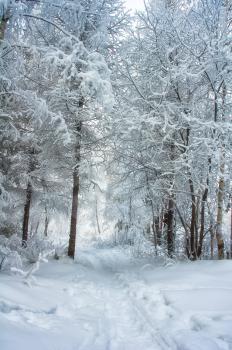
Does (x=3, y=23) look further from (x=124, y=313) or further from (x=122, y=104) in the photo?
(x=124, y=313)

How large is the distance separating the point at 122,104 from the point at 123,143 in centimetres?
151


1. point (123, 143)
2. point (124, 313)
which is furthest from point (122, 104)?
point (124, 313)

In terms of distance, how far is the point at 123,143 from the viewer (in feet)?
40.8

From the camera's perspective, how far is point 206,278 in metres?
8.62

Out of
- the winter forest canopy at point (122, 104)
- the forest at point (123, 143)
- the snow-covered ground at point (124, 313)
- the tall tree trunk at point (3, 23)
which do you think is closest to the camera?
the snow-covered ground at point (124, 313)

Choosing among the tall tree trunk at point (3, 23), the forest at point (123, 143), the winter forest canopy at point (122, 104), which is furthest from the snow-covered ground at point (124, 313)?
the tall tree trunk at point (3, 23)

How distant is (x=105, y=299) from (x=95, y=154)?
7.38 m

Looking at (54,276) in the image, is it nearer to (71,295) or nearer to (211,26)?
(71,295)

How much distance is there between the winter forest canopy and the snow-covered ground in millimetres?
2175

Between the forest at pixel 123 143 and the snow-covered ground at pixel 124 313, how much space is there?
0.04m

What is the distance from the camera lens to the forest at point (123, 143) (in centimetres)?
599

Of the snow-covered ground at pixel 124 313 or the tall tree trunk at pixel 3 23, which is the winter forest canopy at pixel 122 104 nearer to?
the tall tree trunk at pixel 3 23

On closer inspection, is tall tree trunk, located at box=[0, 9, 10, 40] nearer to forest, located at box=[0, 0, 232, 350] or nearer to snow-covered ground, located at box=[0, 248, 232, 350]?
forest, located at box=[0, 0, 232, 350]

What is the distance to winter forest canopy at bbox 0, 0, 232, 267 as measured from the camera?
8.17 metres
